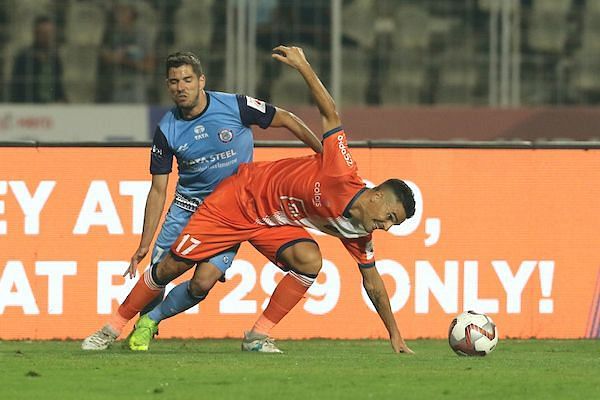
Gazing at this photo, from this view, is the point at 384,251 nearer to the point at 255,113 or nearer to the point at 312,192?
the point at 255,113

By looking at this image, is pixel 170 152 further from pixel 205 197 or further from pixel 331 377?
pixel 331 377

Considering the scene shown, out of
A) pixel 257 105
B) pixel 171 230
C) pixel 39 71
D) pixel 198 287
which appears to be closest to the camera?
pixel 198 287

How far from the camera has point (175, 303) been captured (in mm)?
10539

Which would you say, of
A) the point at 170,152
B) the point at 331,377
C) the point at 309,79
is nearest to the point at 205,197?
the point at 170,152

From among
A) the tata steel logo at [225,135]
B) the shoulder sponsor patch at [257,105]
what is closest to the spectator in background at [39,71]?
the shoulder sponsor patch at [257,105]

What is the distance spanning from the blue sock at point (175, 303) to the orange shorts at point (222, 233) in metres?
0.38

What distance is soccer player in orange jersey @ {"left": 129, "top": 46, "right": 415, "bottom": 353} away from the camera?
32.3ft

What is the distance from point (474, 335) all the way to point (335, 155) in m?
1.67

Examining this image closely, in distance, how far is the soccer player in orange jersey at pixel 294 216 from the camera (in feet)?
32.3

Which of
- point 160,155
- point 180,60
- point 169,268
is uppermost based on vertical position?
point 180,60

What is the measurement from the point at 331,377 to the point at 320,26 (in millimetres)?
13449

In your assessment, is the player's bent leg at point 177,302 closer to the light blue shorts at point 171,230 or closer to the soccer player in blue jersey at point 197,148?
the soccer player in blue jersey at point 197,148

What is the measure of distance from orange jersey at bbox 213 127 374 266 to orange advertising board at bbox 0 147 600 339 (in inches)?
98.5

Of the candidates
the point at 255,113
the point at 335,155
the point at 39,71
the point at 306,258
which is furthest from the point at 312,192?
the point at 39,71
